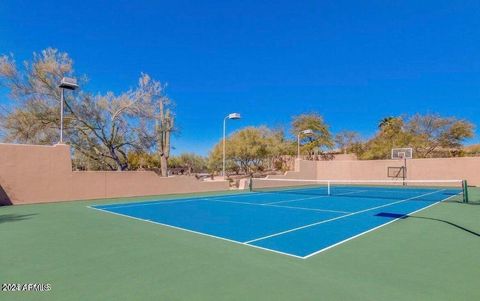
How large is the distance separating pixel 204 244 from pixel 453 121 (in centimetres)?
3923

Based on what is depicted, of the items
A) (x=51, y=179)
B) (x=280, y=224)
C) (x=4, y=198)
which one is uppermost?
(x=51, y=179)

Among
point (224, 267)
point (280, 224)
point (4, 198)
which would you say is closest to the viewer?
point (224, 267)

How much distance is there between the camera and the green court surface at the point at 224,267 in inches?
135

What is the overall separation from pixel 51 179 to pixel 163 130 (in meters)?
7.76

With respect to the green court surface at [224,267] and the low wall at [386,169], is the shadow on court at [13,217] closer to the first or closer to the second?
the green court surface at [224,267]

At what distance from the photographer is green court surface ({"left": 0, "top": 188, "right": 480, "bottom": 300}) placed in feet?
11.2

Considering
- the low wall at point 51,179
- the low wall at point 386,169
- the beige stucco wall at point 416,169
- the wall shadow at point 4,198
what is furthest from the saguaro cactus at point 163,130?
the beige stucco wall at point 416,169

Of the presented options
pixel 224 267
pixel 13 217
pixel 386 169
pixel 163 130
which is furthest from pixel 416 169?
pixel 13 217

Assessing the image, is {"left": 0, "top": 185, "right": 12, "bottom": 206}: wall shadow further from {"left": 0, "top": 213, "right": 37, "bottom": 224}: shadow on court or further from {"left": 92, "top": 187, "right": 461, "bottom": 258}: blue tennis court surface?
{"left": 92, "top": 187, "right": 461, "bottom": 258}: blue tennis court surface

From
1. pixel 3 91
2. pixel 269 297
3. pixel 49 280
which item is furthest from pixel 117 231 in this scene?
pixel 3 91

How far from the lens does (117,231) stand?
6797 mm

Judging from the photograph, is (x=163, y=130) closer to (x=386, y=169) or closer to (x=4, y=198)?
(x=4, y=198)

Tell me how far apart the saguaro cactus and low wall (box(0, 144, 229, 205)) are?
3649 millimetres

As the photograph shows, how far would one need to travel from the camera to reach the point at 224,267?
434 cm
